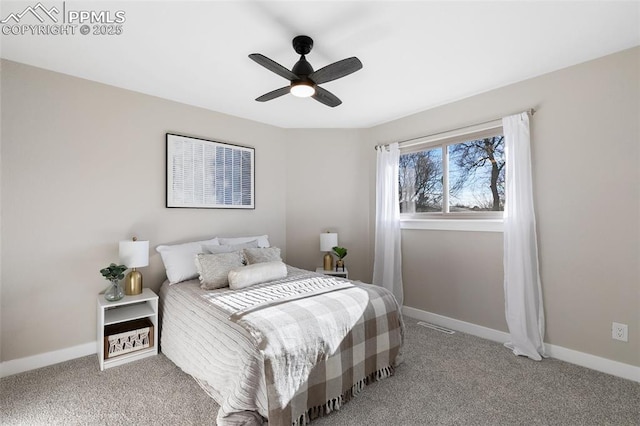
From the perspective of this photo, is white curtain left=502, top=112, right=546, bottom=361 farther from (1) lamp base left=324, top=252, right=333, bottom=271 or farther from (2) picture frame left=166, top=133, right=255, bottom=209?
(2) picture frame left=166, top=133, right=255, bottom=209

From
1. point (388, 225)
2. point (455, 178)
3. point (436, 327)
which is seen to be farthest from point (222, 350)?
point (455, 178)

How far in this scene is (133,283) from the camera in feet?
9.14

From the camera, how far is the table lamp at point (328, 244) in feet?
13.0

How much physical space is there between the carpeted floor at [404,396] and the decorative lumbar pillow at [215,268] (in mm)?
736

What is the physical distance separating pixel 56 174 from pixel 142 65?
123 centimetres

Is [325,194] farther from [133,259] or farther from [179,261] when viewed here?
[133,259]

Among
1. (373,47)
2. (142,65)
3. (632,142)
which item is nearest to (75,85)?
(142,65)

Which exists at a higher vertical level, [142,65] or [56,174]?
[142,65]

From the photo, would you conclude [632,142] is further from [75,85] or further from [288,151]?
[75,85]

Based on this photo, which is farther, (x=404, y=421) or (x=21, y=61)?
(x=21, y=61)

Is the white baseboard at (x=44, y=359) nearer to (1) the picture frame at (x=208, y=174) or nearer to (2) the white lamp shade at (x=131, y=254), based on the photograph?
(2) the white lamp shade at (x=131, y=254)

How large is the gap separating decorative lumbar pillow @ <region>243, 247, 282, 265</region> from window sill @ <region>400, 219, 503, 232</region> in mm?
1713

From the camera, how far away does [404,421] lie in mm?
1823

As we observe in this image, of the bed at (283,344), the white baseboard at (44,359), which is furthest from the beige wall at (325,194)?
the white baseboard at (44,359)
